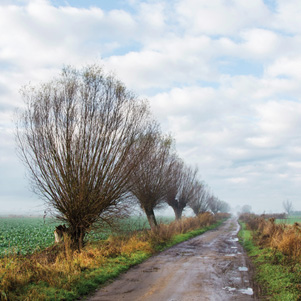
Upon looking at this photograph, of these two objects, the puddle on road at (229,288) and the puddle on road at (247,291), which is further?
the puddle on road at (229,288)

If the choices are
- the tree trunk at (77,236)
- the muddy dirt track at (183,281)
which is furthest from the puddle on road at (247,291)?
the tree trunk at (77,236)

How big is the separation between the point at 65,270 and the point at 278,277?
7.52 m

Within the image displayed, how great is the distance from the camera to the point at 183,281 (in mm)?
10438

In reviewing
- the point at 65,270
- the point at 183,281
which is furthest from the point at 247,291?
the point at 65,270

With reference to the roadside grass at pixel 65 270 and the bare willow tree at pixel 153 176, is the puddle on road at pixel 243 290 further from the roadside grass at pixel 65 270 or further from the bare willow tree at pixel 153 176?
the bare willow tree at pixel 153 176

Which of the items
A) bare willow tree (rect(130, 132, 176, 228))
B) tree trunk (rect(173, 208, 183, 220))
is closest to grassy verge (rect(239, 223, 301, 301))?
bare willow tree (rect(130, 132, 176, 228))

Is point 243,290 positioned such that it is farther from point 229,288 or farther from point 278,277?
point 278,277

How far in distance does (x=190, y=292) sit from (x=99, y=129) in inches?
328

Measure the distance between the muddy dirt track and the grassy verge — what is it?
0.49 meters

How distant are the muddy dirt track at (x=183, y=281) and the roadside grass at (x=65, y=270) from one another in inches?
24.9

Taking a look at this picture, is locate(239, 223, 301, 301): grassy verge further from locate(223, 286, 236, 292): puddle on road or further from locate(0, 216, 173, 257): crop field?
locate(0, 216, 173, 257): crop field

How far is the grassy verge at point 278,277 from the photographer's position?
28.6 feet

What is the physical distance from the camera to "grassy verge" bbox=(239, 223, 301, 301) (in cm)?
871

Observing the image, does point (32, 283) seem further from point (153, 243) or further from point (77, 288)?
point (153, 243)
